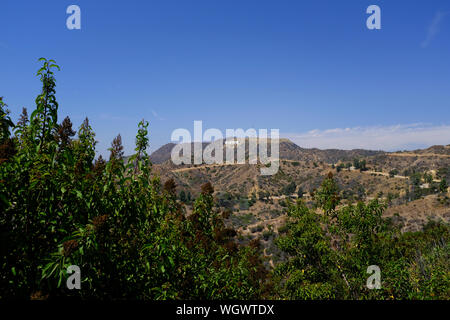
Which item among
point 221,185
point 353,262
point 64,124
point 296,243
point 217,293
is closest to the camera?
point 64,124

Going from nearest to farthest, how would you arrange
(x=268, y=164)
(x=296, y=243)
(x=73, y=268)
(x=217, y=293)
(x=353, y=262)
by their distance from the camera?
(x=73, y=268) < (x=217, y=293) < (x=353, y=262) < (x=296, y=243) < (x=268, y=164)

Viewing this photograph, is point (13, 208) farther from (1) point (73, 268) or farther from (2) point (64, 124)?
(2) point (64, 124)

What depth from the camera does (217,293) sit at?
4391 millimetres

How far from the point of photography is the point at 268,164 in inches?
4530

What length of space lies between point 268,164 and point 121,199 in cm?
11363

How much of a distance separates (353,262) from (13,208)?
12.5 m

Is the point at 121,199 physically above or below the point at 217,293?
above

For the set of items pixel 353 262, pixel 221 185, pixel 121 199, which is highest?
pixel 121 199
